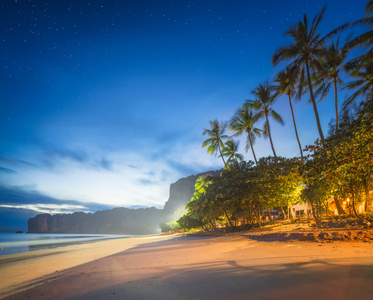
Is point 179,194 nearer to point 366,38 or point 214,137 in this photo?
point 214,137

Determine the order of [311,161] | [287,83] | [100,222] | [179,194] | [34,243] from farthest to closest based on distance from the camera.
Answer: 1. [100,222]
2. [179,194]
3. [34,243]
4. [287,83]
5. [311,161]

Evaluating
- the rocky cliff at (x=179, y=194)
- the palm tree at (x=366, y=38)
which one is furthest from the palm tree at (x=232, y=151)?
the rocky cliff at (x=179, y=194)

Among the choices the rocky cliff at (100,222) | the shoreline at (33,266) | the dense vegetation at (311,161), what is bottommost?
the rocky cliff at (100,222)

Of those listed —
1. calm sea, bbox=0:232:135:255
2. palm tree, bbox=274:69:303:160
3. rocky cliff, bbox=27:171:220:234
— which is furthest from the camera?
rocky cliff, bbox=27:171:220:234

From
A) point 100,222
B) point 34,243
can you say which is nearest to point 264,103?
point 34,243

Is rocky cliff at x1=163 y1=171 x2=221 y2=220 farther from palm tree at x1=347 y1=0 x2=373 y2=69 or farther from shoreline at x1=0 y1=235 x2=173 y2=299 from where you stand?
shoreline at x1=0 y1=235 x2=173 y2=299

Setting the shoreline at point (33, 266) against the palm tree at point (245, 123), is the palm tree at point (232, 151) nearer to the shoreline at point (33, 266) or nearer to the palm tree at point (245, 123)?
the palm tree at point (245, 123)

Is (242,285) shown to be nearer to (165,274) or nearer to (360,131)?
(165,274)

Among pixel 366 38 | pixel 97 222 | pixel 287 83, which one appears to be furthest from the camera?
pixel 97 222

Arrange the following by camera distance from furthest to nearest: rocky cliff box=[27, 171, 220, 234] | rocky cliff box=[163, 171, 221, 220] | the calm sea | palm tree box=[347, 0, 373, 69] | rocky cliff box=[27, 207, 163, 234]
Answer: rocky cliff box=[27, 207, 163, 234], rocky cliff box=[27, 171, 220, 234], rocky cliff box=[163, 171, 221, 220], the calm sea, palm tree box=[347, 0, 373, 69]

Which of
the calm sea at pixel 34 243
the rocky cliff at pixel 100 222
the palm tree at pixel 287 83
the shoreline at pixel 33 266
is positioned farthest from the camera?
the rocky cliff at pixel 100 222

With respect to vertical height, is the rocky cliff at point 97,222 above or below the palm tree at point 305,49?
below

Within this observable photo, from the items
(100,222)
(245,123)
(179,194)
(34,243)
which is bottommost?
(100,222)

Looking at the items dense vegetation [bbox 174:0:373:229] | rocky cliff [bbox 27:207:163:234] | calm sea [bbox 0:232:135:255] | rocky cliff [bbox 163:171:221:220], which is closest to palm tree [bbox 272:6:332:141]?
dense vegetation [bbox 174:0:373:229]
